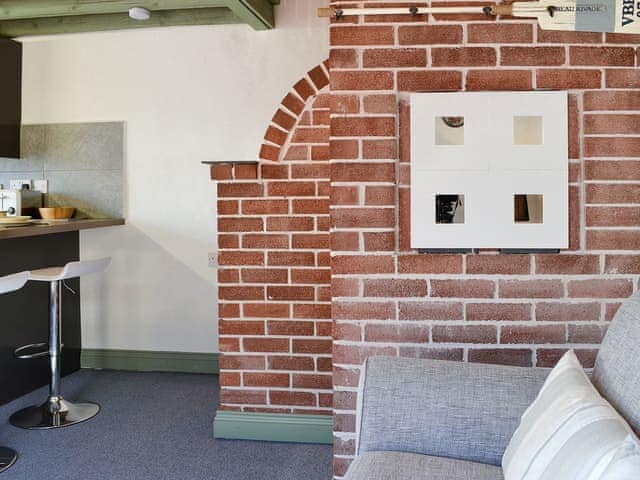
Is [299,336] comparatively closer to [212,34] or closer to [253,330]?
[253,330]

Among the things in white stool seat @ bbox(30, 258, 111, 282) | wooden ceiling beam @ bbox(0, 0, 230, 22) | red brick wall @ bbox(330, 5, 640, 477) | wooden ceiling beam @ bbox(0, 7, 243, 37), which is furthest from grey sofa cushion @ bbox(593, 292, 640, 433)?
wooden ceiling beam @ bbox(0, 7, 243, 37)

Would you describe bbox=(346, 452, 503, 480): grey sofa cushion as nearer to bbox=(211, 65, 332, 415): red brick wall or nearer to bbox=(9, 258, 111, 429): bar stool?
bbox=(211, 65, 332, 415): red brick wall

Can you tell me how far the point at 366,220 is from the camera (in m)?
2.01

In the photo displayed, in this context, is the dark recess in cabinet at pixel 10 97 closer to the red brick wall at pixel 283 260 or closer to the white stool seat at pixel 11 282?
the white stool seat at pixel 11 282

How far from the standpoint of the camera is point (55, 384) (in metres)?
3.26

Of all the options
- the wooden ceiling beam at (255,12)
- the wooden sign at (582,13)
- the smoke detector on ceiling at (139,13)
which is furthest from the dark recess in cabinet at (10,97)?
the wooden sign at (582,13)

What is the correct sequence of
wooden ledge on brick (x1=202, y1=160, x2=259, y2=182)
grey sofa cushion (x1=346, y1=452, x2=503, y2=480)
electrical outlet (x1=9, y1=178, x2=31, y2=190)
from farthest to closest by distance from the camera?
electrical outlet (x1=9, y1=178, x2=31, y2=190) < wooden ledge on brick (x1=202, y1=160, x2=259, y2=182) < grey sofa cushion (x1=346, y1=452, x2=503, y2=480)

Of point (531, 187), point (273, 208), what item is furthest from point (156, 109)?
point (531, 187)

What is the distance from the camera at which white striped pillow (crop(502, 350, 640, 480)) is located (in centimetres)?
99

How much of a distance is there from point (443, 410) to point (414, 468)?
20 cm

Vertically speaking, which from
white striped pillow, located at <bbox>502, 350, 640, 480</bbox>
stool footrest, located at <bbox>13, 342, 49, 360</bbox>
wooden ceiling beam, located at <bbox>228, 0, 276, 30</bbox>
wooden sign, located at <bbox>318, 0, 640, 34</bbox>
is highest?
wooden ceiling beam, located at <bbox>228, 0, 276, 30</bbox>

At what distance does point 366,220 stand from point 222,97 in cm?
231

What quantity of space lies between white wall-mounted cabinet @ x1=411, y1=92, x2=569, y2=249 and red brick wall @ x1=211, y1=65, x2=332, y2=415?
93 cm

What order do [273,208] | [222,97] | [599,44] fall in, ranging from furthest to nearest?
[222,97], [273,208], [599,44]
